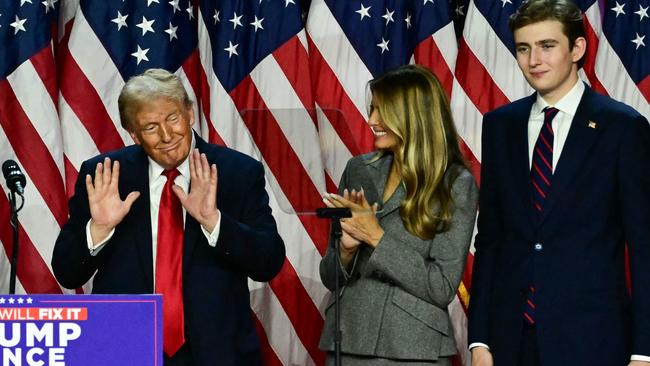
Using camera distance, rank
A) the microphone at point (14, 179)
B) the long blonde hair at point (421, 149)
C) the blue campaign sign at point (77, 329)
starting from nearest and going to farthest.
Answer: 1. the blue campaign sign at point (77, 329)
2. the long blonde hair at point (421, 149)
3. the microphone at point (14, 179)

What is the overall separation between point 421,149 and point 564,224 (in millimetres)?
503

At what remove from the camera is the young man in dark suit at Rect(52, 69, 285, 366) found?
10.2ft

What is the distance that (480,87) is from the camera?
4805 mm

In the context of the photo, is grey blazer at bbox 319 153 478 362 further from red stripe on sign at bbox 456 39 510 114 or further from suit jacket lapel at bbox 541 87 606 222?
red stripe on sign at bbox 456 39 510 114

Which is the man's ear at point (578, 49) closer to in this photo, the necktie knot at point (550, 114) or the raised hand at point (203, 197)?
the necktie knot at point (550, 114)

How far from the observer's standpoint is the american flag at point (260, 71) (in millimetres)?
4578

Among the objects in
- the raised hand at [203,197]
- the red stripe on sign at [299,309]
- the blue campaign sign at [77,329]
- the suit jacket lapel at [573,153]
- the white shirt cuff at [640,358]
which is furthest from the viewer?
the red stripe on sign at [299,309]

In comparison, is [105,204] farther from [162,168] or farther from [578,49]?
[578,49]

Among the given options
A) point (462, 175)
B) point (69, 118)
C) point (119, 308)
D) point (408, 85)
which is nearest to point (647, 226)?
point (462, 175)

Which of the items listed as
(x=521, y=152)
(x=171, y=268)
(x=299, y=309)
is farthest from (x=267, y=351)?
(x=521, y=152)

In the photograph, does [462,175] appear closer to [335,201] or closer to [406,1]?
[335,201]

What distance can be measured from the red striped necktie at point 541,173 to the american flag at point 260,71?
1.64 meters

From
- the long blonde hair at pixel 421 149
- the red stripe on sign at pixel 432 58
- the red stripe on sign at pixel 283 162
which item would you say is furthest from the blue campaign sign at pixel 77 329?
the red stripe on sign at pixel 432 58

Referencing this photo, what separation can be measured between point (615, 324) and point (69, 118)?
268 cm
